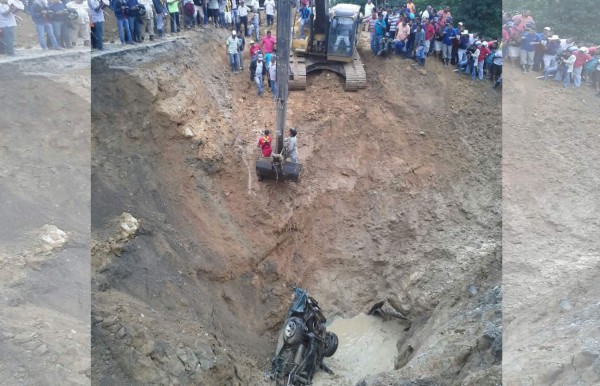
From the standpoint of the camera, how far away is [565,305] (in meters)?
9.45

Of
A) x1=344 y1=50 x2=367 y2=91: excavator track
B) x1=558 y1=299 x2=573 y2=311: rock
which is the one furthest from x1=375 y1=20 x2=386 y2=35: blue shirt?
x1=558 y1=299 x2=573 y2=311: rock

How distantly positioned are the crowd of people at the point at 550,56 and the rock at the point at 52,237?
15863 mm

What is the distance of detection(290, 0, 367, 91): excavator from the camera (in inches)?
649

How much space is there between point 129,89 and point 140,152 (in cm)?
163

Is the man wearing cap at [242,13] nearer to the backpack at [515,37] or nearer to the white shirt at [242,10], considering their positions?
the white shirt at [242,10]

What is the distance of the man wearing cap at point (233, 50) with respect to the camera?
1678 centimetres

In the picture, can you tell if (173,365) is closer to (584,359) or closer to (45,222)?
(45,222)

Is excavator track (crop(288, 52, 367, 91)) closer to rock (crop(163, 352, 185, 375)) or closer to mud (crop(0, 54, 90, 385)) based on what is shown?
mud (crop(0, 54, 90, 385))

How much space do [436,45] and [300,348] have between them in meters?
12.1

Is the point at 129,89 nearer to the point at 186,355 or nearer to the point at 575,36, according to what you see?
the point at 186,355

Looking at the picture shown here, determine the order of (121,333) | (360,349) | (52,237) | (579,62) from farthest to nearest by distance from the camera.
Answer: (579,62)
(360,349)
(52,237)
(121,333)

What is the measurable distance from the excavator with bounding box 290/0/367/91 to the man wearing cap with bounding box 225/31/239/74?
1.85 m

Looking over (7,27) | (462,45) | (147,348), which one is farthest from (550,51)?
(7,27)

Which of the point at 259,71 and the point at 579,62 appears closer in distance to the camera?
the point at 259,71
